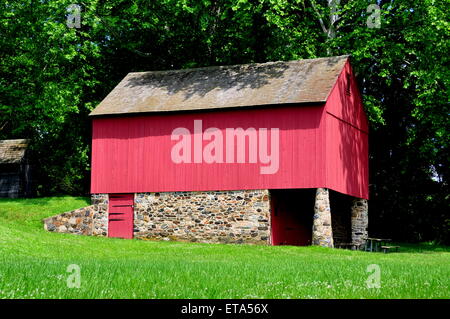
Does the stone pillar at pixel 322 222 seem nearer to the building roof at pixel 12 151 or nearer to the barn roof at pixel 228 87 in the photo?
the barn roof at pixel 228 87

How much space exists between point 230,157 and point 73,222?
7669 mm

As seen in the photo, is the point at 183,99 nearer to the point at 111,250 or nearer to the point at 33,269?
the point at 111,250

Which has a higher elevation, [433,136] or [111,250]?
[433,136]

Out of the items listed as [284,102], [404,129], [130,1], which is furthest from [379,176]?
[130,1]

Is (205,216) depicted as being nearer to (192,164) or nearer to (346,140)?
(192,164)

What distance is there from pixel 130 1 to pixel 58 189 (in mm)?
13747

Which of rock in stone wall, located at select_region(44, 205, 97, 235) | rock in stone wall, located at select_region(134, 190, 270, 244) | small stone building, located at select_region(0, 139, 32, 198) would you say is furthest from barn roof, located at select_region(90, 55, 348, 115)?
small stone building, located at select_region(0, 139, 32, 198)

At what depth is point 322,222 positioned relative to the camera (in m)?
27.2

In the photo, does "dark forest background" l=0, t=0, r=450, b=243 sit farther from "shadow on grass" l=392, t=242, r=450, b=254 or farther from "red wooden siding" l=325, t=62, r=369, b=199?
"red wooden siding" l=325, t=62, r=369, b=199

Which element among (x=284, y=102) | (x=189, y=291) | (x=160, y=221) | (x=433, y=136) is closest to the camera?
(x=189, y=291)

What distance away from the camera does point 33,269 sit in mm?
12414

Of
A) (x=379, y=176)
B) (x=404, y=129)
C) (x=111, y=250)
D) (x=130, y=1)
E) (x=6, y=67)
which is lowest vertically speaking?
(x=111, y=250)

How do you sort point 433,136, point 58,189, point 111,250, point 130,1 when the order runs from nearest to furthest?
point 111,250 → point 433,136 → point 130,1 → point 58,189

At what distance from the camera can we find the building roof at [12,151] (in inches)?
1678
